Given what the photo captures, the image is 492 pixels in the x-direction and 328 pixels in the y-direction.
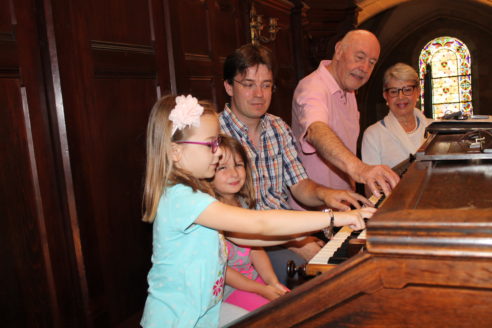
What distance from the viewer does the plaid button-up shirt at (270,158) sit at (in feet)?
7.79

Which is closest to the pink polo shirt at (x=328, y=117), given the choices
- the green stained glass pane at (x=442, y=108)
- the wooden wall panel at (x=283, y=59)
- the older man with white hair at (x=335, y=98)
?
the older man with white hair at (x=335, y=98)

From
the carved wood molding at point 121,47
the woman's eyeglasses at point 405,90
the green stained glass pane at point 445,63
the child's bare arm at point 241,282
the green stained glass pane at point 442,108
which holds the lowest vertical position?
the child's bare arm at point 241,282

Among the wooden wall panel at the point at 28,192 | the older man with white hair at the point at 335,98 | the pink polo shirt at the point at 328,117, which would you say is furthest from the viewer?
the pink polo shirt at the point at 328,117

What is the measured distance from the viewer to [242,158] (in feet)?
6.52

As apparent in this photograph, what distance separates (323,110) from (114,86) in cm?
112

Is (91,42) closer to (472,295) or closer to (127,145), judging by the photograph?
(127,145)

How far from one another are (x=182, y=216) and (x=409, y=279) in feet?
2.47

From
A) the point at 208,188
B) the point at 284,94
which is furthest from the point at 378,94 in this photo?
the point at 208,188

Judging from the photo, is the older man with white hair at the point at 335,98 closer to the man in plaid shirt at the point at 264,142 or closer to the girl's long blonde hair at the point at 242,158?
the man in plaid shirt at the point at 264,142

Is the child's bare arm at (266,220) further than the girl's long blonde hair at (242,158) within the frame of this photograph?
No

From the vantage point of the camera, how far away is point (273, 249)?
2.38 metres

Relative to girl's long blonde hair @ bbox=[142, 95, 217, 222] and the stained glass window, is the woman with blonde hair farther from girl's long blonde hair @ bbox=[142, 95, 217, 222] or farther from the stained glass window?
the stained glass window

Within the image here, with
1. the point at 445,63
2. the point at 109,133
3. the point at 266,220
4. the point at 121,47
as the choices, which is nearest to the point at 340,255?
the point at 266,220

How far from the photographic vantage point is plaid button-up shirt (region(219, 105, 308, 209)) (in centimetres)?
238
